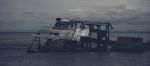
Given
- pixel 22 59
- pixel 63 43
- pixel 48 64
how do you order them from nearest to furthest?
pixel 48 64 < pixel 22 59 < pixel 63 43

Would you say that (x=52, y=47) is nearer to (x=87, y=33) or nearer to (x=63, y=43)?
(x=63, y=43)

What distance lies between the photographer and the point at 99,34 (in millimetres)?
90938

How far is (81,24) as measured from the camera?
91.8 meters

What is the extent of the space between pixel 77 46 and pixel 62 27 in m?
6.28

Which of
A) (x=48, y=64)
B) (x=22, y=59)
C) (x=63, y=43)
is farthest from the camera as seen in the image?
(x=63, y=43)

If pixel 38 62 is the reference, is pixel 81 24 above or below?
above

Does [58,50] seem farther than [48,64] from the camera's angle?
Yes

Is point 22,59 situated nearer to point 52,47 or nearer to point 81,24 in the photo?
point 52,47

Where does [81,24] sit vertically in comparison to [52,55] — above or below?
above

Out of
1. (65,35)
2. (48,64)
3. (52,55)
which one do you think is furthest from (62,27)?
(48,64)

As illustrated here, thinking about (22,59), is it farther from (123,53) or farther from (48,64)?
(123,53)

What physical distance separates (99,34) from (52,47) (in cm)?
1190

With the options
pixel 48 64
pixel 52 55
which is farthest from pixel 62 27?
pixel 48 64

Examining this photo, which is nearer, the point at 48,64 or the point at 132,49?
the point at 48,64
